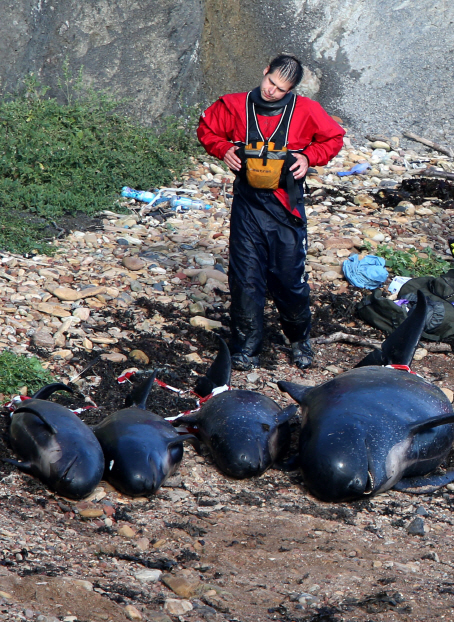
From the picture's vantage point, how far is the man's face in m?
5.23

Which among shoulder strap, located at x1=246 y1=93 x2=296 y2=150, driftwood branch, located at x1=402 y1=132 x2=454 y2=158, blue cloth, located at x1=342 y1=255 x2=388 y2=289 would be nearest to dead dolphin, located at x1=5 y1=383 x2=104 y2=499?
shoulder strap, located at x1=246 y1=93 x2=296 y2=150

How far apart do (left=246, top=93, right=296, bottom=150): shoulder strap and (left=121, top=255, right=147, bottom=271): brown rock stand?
235 cm

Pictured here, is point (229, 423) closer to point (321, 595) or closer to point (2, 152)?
point (321, 595)

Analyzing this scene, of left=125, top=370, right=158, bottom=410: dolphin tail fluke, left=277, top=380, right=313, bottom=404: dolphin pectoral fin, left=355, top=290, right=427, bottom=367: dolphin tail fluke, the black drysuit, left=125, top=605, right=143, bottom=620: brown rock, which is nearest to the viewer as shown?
left=125, top=605, right=143, bottom=620: brown rock

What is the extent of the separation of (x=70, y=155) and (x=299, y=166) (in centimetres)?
455

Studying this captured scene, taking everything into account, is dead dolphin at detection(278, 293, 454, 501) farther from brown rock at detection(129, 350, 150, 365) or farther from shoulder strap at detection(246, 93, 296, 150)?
shoulder strap at detection(246, 93, 296, 150)

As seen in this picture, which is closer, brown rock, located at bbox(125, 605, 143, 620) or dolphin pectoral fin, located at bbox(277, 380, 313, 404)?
brown rock, located at bbox(125, 605, 143, 620)

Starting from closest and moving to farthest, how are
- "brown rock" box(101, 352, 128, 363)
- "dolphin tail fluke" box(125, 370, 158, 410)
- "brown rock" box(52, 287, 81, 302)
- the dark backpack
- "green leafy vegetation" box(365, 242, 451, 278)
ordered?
1. "dolphin tail fluke" box(125, 370, 158, 410)
2. "brown rock" box(101, 352, 128, 363)
3. "brown rock" box(52, 287, 81, 302)
4. the dark backpack
5. "green leafy vegetation" box(365, 242, 451, 278)

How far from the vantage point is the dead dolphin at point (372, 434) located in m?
4.10

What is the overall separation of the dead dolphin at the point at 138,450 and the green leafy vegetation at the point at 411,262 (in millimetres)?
4067

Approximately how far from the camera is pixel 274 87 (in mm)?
5250

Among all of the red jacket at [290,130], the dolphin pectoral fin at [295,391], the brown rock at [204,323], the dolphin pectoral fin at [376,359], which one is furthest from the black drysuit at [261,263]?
the dolphin pectoral fin at [295,391]

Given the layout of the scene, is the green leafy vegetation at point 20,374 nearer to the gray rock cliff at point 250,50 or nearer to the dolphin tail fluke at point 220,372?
the dolphin tail fluke at point 220,372

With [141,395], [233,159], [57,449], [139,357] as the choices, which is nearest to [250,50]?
[233,159]
